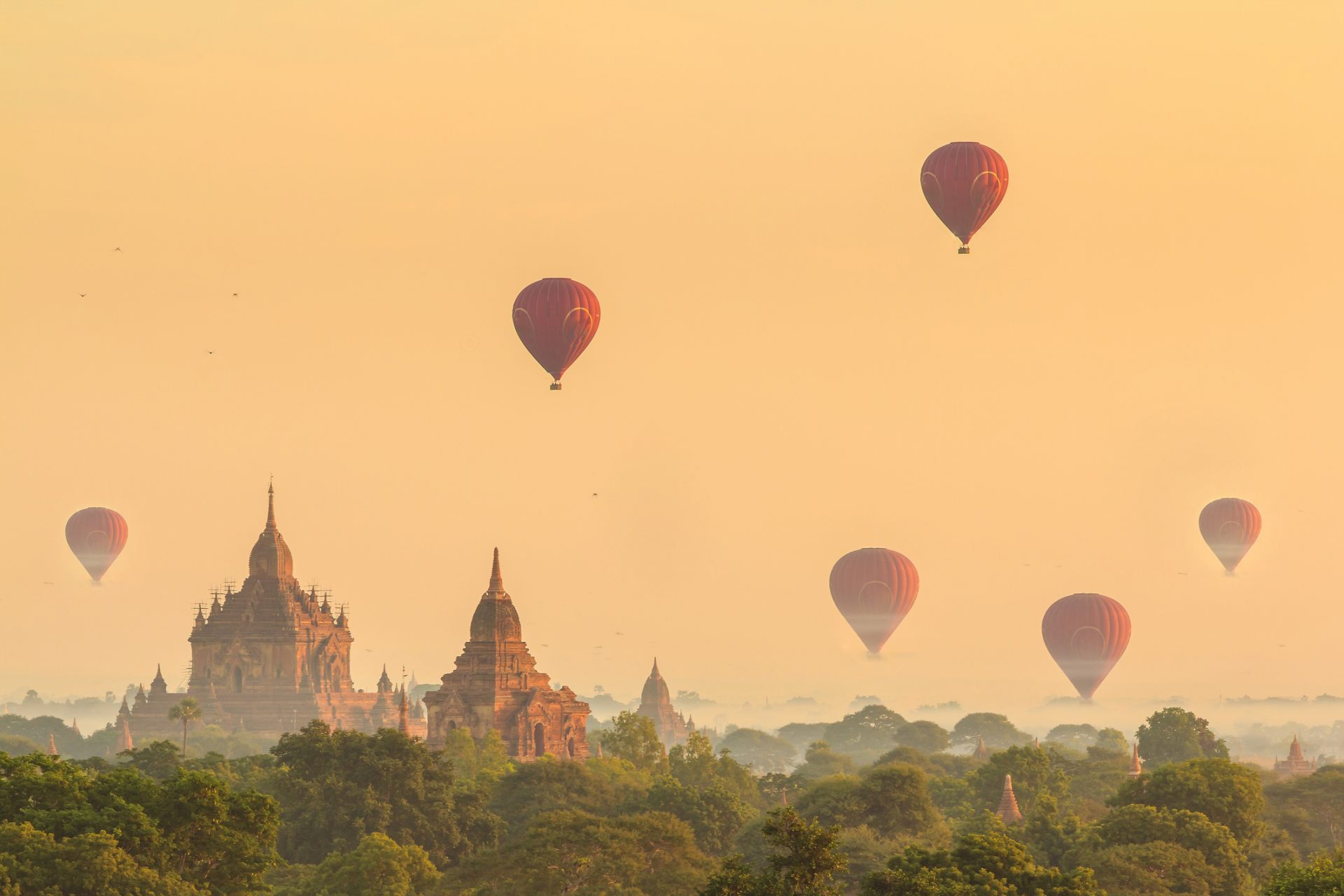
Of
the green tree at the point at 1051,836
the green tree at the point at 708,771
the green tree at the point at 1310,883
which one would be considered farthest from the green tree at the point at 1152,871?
the green tree at the point at 708,771

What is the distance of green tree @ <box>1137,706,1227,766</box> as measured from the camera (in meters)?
156

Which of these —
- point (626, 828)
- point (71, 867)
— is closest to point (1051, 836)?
point (626, 828)

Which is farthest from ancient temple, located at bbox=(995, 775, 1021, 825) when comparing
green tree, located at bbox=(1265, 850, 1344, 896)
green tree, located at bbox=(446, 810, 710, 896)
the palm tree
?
the palm tree

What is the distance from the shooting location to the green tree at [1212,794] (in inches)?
3757

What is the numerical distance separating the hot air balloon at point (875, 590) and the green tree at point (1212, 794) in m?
87.4

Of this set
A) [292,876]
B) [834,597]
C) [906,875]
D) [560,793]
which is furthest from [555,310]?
[906,875]

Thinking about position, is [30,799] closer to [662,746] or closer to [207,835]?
[207,835]

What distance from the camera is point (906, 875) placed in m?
60.4

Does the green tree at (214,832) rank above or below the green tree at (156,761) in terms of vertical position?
below

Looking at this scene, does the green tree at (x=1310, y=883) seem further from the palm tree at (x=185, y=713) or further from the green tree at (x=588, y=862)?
the palm tree at (x=185, y=713)

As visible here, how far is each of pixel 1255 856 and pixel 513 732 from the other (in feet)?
219

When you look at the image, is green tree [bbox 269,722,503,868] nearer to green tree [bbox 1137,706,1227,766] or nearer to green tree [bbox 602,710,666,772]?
green tree [bbox 602,710,666,772]

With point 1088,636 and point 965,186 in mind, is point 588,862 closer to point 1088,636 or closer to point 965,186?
point 965,186

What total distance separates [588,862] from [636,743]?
6573 cm
